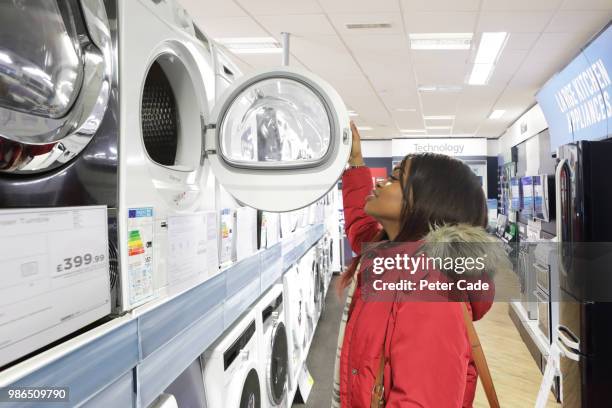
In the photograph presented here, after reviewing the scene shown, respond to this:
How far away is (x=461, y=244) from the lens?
127 cm

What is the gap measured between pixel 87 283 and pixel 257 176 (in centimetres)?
64

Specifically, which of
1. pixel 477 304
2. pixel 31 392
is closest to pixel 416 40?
pixel 477 304

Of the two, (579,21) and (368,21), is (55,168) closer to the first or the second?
(368,21)

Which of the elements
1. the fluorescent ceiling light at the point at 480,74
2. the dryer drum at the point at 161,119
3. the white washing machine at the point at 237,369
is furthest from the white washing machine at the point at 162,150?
the fluorescent ceiling light at the point at 480,74

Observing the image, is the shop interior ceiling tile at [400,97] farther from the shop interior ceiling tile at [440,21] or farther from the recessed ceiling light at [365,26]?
the recessed ceiling light at [365,26]

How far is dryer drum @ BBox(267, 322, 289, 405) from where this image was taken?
232 centimetres

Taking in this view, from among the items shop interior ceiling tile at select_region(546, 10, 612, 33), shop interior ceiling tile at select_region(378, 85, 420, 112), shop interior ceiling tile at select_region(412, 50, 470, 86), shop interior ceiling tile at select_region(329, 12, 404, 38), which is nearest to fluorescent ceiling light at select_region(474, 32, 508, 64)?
shop interior ceiling tile at select_region(412, 50, 470, 86)

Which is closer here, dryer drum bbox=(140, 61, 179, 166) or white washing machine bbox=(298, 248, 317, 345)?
dryer drum bbox=(140, 61, 179, 166)

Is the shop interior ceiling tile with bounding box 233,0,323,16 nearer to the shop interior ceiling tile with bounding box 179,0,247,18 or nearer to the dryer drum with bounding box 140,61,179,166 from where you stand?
the shop interior ceiling tile with bounding box 179,0,247,18

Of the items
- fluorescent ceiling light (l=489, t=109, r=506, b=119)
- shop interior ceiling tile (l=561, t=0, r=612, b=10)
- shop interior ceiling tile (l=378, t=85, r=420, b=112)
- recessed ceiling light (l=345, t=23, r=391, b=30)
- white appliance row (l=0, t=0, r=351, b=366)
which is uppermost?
shop interior ceiling tile (l=378, t=85, r=420, b=112)

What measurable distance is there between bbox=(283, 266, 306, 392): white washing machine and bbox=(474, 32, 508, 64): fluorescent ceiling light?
10.3 feet

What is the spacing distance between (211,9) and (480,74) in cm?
375

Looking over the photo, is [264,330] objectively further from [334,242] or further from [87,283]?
[334,242]

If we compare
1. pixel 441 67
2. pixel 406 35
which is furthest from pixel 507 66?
pixel 406 35
